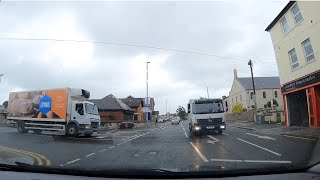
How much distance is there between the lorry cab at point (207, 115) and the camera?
72.3ft

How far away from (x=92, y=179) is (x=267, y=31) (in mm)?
Result: 29361

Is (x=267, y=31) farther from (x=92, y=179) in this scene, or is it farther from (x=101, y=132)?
(x=92, y=179)

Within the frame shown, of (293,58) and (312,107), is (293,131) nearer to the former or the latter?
(312,107)

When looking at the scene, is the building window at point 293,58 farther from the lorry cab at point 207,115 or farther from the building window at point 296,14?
the lorry cab at point 207,115

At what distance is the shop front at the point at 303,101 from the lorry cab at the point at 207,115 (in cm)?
675

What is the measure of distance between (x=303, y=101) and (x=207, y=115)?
34.3 feet

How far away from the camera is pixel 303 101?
2784 centimetres

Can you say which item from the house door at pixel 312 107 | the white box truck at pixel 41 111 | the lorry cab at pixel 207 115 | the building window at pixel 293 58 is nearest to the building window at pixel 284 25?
the building window at pixel 293 58

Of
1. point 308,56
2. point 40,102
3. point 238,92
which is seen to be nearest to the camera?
point 40,102

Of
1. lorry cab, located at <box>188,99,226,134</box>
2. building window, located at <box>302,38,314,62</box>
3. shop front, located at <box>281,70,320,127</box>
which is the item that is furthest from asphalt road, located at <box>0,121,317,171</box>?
building window, located at <box>302,38,314,62</box>

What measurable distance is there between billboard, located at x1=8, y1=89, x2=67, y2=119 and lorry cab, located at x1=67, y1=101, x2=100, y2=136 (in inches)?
140

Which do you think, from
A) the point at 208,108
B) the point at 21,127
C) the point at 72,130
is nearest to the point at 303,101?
the point at 208,108

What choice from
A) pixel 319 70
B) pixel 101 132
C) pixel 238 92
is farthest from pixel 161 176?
pixel 238 92

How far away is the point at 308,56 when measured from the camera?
23641 mm
